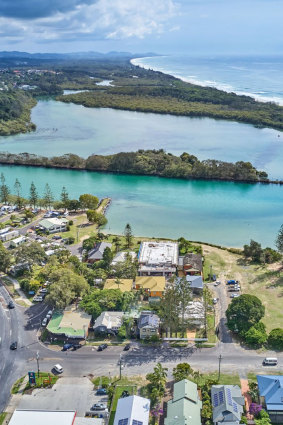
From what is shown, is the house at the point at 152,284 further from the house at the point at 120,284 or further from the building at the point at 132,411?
the building at the point at 132,411

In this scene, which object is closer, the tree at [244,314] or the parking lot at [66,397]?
the parking lot at [66,397]

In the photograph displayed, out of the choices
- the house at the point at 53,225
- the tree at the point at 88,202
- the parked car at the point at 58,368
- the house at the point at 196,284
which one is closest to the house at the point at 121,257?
the house at the point at 196,284

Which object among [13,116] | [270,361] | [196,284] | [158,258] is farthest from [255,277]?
[13,116]

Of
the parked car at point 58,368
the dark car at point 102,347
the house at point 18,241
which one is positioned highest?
the house at point 18,241

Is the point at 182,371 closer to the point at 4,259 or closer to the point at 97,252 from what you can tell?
the point at 97,252

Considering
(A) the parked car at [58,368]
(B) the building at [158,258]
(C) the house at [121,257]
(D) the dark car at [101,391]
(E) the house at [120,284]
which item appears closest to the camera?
(D) the dark car at [101,391]

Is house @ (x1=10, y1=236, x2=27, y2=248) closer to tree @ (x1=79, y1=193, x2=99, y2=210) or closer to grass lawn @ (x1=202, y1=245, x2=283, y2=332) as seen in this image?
tree @ (x1=79, y1=193, x2=99, y2=210)

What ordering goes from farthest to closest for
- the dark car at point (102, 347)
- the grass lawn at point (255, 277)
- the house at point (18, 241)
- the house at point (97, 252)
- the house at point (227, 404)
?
the house at point (18, 241) → the house at point (97, 252) → the grass lawn at point (255, 277) → the dark car at point (102, 347) → the house at point (227, 404)

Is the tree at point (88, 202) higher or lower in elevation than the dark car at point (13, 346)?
higher
